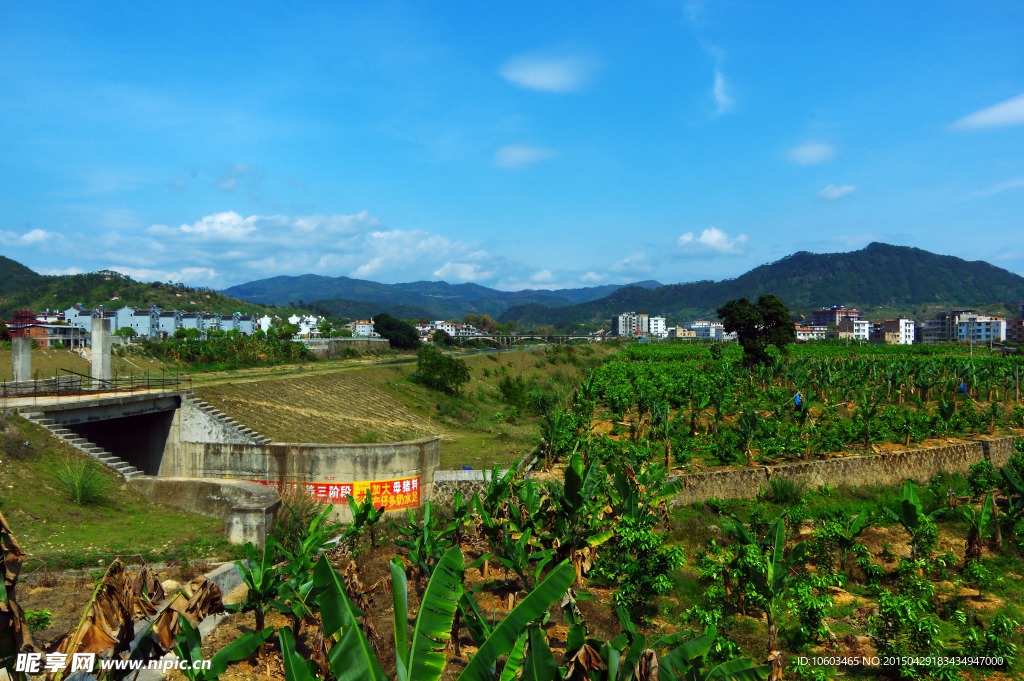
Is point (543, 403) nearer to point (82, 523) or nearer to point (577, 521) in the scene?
point (577, 521)

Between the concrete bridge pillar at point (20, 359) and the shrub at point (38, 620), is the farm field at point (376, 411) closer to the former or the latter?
the concrete bridge pillar at point (20, 359)

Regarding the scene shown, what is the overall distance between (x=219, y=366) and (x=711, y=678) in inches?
2060

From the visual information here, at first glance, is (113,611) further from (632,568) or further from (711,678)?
(632,568)

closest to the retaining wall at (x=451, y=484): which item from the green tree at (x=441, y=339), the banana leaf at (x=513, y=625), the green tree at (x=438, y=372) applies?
the banana leaf at (x=513, y=625)

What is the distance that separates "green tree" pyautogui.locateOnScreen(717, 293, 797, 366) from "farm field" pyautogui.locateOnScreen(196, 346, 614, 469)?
16353mm

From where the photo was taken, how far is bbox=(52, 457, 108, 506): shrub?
16375 millimetres

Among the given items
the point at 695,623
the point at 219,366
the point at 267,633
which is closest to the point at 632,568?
the point at 695,623

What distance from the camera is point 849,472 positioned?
19531 mm

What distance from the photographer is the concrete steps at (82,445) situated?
60.6 ft

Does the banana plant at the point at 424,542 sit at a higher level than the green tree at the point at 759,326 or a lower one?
lower

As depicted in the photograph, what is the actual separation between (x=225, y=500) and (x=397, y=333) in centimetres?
9148

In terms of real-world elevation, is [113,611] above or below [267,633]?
above

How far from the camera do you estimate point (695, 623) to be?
37.3ft

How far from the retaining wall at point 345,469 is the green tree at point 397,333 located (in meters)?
84.3
